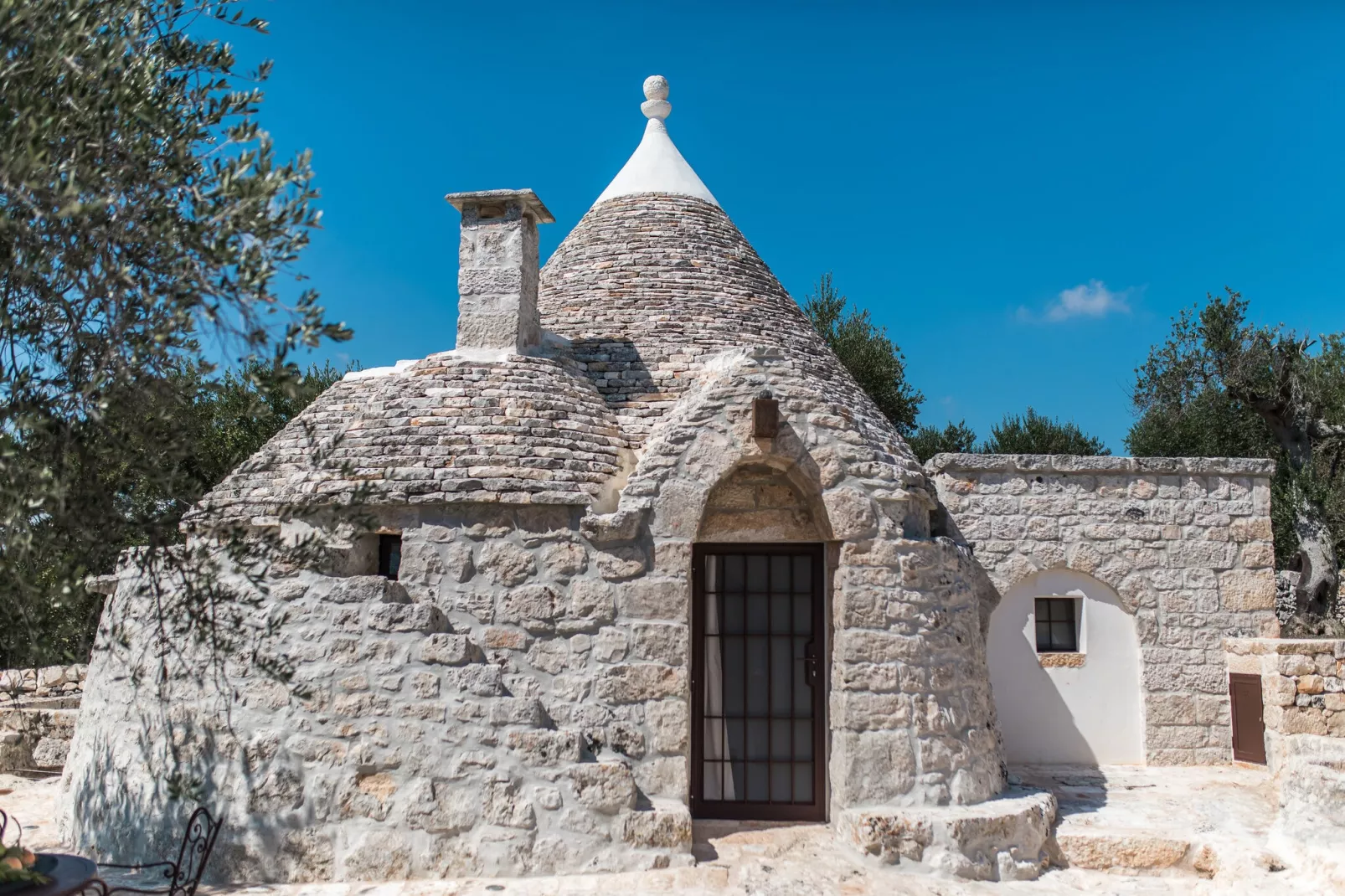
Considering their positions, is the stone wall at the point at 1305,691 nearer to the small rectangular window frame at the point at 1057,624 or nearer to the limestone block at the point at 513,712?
the small rectangular window frame at the point at 1057,624

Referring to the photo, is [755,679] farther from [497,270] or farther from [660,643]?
[497,270]

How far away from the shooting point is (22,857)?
14.5 feet

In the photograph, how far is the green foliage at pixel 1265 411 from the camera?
50.2 ft

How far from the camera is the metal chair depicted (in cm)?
569

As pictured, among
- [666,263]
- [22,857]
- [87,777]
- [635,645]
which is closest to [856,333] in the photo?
[666,263]

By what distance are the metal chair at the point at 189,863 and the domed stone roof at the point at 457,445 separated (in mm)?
1955

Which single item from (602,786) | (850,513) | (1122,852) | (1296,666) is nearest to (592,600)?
(602,786)

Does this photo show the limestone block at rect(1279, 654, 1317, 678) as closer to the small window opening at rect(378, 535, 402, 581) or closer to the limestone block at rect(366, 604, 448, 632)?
the limestone block at rect(366, 604, 448, 632)

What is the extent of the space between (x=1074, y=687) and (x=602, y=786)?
19.4 feet

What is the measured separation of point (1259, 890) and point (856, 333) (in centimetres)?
1570

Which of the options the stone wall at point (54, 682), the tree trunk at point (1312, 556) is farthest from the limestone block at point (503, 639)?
the tree trunk at point (1312, 556)

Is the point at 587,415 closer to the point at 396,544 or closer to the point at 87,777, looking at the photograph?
the point at 396,544

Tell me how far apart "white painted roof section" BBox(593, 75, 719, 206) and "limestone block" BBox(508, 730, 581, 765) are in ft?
20.7

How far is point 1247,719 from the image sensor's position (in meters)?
9.88
